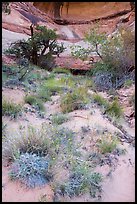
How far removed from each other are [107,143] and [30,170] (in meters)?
1.33

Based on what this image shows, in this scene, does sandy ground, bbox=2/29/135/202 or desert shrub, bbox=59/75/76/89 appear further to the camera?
desert shrub, bbox=59/75/76/89

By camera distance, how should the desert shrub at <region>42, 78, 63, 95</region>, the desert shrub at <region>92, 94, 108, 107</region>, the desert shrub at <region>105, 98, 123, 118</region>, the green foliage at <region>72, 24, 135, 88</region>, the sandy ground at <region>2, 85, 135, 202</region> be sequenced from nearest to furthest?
the sandy ground at <region>2, 85, 135, 202</region> < the desert shrub at <region>105, 98, 123, 118</region> < the desert shrub at <region>92, 94, 108, 107</region> < the desert shrub at <region>42, 78, 63, 95</region> < the green foliage at <region>72, 24, 135, 88</region>

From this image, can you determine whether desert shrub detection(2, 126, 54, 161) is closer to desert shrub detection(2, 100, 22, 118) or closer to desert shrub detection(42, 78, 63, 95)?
desert shrub detection(2, 100, 22, 118)

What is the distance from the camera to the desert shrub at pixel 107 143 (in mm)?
4473

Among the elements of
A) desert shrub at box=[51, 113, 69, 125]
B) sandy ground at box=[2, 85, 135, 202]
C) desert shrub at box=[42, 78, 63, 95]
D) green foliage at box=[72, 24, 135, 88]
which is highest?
green foliage at box=[72, 24, 135, 88]

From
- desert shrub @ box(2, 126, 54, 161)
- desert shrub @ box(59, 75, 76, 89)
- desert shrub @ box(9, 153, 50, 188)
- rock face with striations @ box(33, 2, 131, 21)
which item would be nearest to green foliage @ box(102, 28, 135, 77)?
desert shrub @ box(59, 75, 76, 89)

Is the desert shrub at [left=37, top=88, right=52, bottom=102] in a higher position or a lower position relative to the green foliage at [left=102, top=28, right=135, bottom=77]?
lower

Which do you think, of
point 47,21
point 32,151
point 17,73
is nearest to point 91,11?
point 47,21

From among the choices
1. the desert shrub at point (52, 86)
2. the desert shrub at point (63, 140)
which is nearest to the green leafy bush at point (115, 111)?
the desert shrub at point (63, 140)

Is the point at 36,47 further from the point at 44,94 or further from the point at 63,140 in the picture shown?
the point at 63,140

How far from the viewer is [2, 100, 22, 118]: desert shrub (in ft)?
17.4

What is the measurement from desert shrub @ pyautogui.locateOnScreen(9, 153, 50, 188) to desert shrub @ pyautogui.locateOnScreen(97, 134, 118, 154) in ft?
3.19

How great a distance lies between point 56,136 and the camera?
15.1ft

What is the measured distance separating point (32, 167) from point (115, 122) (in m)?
2.35
